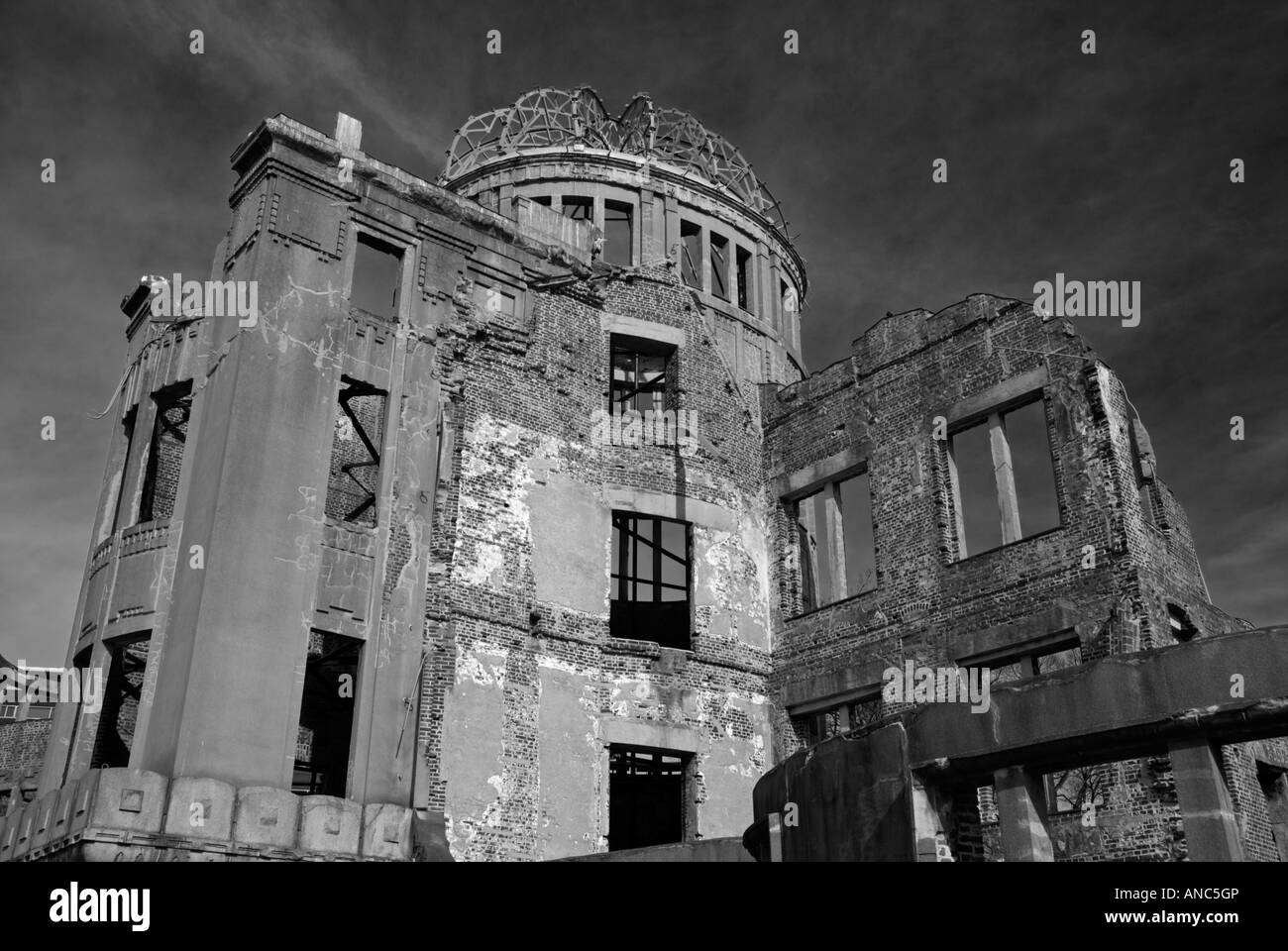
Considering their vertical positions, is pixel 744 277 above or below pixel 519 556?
above

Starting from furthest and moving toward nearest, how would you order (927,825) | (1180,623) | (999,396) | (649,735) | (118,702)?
(649,735) < (999,396) < (118,702) < (1180,623) < (927,825)

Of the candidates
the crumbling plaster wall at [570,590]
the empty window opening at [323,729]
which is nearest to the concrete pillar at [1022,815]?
the crumbling plaster wall at [570,590]

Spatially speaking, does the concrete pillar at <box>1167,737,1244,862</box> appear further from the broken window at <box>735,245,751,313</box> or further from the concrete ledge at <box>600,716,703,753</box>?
the broken window at <box>735,245,751,313</box>

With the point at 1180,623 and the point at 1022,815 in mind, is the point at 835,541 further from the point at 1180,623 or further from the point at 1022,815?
the point at 1022,815

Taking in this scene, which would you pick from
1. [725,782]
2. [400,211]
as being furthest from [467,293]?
[725,782]

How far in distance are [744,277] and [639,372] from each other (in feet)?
17.8

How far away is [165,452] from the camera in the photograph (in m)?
19.1

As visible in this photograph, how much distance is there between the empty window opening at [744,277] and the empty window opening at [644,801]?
1149 centimetres

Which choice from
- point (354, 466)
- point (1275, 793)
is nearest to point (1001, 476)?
point (1275, 793)

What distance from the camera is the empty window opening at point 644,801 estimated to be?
1895 cm

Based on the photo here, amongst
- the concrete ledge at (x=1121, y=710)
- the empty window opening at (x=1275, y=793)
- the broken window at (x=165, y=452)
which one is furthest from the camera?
the broken window at (x=165, y=452)

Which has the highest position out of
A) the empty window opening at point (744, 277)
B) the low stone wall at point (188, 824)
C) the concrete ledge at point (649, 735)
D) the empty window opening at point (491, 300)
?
the empty window opening at point (744, 277)

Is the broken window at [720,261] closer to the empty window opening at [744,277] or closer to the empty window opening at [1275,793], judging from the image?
the empty window opening at [744,277]

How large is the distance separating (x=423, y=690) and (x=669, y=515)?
532 cm
